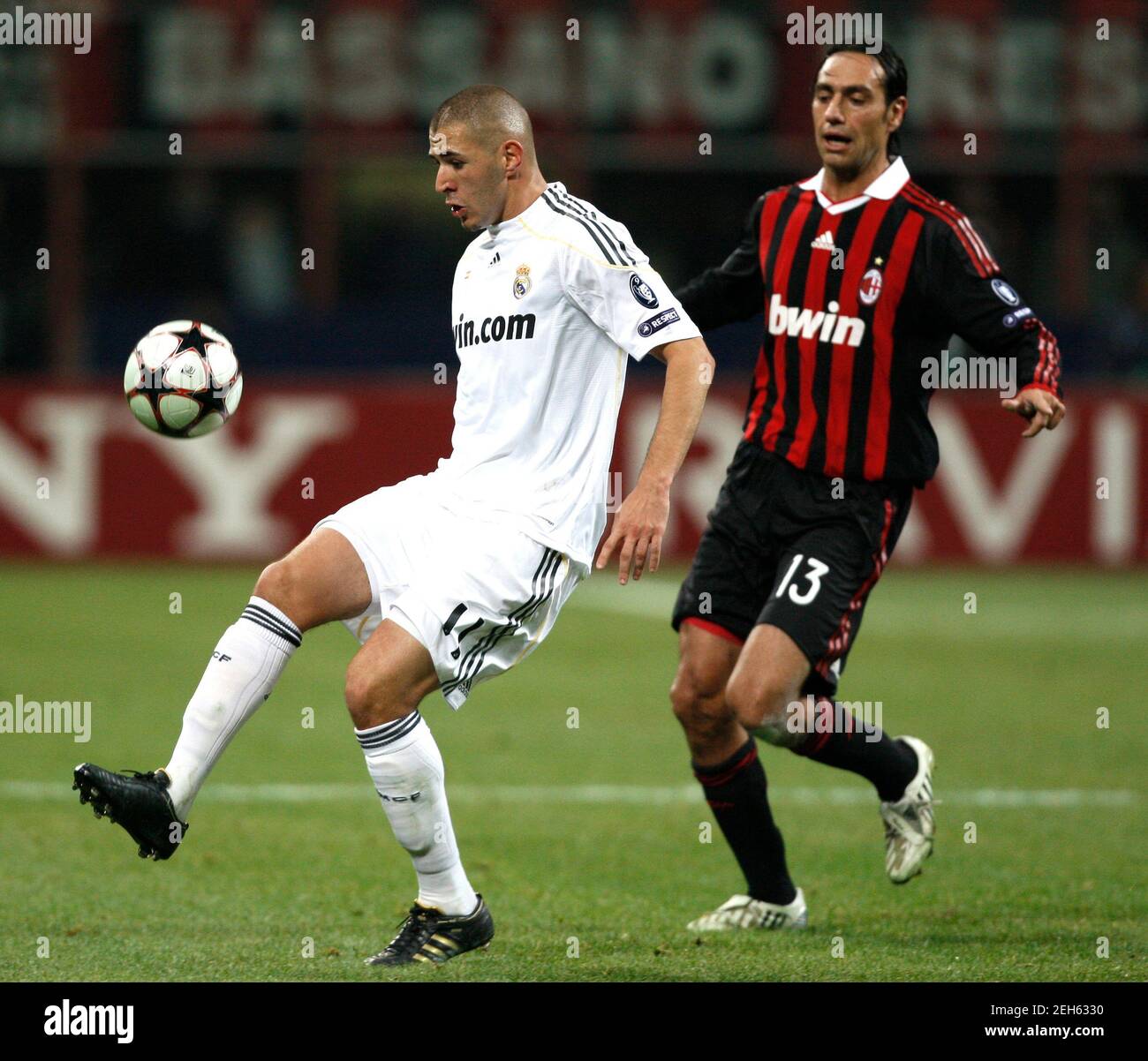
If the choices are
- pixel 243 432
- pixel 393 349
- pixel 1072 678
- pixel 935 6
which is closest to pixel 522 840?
pixel 1072 678

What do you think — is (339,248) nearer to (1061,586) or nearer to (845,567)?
(1061,586)

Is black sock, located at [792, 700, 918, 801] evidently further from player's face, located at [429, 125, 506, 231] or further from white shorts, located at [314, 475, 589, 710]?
player's face, located at [429, 125, 506, 231]

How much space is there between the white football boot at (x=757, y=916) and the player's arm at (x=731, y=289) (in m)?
1.71

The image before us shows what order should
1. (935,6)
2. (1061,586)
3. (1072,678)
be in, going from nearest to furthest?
(1072,678) → (1061,586) → (935,6)

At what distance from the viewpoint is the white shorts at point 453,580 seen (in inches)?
192

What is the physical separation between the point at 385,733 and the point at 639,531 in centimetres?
80

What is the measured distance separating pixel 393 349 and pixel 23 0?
4429 mm

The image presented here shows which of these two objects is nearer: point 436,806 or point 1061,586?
point 436,806

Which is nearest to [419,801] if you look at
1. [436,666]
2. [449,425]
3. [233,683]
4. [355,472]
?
[436,666]

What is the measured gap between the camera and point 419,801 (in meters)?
4.91

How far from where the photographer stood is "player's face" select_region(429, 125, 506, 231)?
5.04 m

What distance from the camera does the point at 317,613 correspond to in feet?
16.3

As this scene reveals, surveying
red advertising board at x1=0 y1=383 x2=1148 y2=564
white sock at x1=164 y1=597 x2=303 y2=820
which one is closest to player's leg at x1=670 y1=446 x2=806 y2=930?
white sock at x1=164 y1=597 x2=303 y2=820

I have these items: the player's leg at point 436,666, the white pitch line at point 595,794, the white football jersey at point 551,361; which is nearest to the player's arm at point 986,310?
the white football jersey at point 551,361
